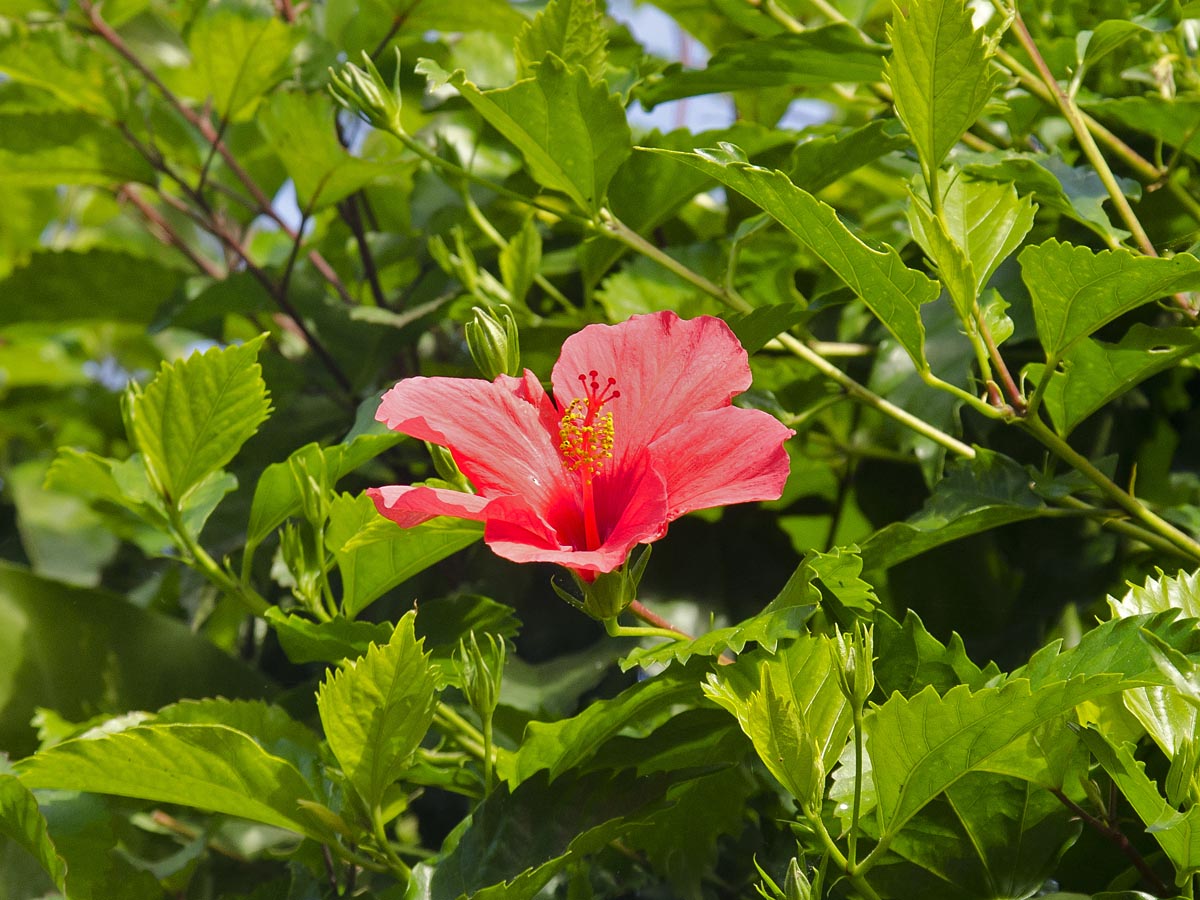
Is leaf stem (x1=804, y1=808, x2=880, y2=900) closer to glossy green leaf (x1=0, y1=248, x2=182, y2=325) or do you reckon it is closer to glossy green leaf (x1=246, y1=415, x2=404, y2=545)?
glossy green leaf (x1=246, y1=415, x2=404, y2=545)

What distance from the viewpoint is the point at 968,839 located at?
0.55 m

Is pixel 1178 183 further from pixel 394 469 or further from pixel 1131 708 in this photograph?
pixel 394 469

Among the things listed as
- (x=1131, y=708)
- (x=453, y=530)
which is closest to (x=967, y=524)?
(x=1131, y=708)

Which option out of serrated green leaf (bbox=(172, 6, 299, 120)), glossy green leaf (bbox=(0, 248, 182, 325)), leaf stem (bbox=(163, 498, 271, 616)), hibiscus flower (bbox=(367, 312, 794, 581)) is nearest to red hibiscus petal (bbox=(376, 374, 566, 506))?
hibiscus flower (bbox=(367, 312, 794, 581))

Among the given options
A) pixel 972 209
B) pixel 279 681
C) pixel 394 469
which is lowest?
pixel 279 681

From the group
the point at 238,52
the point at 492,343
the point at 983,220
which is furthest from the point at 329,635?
the point at 238,52

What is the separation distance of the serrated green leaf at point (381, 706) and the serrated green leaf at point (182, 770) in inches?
1.7

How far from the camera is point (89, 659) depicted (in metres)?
0.79

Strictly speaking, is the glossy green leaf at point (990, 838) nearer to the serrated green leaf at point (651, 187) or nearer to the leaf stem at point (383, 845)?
the leaf stem at point (383, 845)

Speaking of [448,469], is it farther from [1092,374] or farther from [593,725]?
[1092,374]

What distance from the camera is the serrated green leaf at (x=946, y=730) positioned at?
0.44 m

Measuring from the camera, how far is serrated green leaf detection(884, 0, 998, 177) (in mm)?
510

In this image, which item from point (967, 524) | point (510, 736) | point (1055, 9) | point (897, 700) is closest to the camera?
point (897, 700)

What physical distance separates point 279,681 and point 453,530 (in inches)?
18.2
